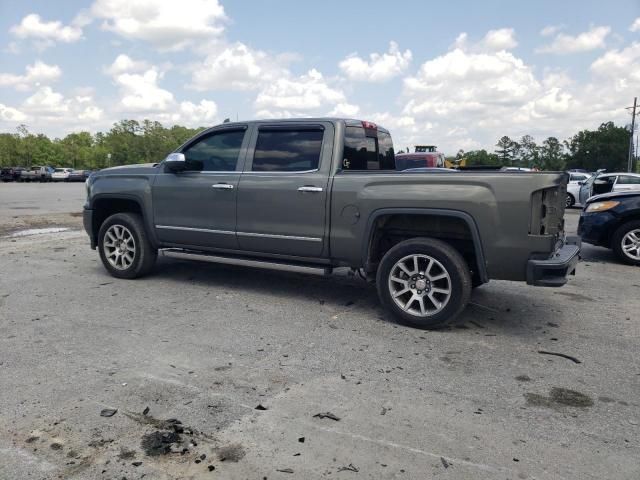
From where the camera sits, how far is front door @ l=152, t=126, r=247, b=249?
6000mm

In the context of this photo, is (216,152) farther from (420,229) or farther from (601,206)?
(601,206)

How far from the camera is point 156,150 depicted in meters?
89.2

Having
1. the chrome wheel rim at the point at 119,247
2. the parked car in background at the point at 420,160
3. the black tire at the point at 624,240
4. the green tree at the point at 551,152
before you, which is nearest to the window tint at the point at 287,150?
the chrome wheel rim at the point at 119,247

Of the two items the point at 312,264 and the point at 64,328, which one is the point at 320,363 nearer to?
the point at 312,264

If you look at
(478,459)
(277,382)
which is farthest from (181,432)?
(478,459)

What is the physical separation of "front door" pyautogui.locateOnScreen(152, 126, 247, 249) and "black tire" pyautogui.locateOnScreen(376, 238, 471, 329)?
1.90 m

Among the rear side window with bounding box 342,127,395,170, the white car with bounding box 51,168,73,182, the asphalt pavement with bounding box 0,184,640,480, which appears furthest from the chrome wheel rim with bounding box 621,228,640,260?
the white car with bounding box 51,168,73,182

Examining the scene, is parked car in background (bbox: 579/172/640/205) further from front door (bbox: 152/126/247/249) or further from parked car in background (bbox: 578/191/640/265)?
front door (bbox: 152/126/247/249)

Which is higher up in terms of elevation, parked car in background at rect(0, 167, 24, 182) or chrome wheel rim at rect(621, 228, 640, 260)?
parked car in background at rect(0, 167, 24, 182)

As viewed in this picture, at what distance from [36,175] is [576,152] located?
269 feet

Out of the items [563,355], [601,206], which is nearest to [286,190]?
[563,355]

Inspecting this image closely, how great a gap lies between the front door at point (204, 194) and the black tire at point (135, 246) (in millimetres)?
280

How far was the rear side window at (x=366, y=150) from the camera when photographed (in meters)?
5.67

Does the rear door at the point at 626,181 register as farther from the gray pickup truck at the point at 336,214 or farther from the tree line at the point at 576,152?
the tree line at the point at 576,152
